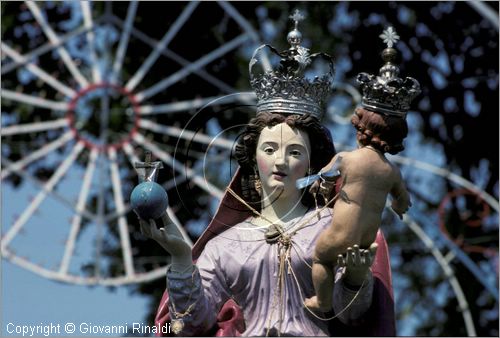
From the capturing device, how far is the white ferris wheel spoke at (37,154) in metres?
18.7

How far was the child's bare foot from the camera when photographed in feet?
34.0

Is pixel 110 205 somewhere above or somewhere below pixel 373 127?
above

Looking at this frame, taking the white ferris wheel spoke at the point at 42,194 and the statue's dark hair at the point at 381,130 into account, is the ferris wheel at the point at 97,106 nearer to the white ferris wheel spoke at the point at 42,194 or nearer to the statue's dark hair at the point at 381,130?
the white ferris wheel spoke at the point at 42,194

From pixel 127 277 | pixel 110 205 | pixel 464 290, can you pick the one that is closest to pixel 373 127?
pixel 127 277

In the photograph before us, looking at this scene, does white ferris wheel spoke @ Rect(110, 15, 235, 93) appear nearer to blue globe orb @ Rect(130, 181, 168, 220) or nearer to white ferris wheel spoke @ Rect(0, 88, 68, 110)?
white ferris wheel spoke @ Rect(0, 88, 68, 110)

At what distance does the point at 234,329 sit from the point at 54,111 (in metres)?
9.15

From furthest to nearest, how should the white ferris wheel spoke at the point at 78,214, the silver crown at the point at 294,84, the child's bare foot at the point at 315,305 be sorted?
1. the white ferris wheel spoke at the point at 78,214
2. the silver crown at the point at 294,84
3. the child's bare foot at the point at 315,305

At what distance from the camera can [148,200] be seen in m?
9.94

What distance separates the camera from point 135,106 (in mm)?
18594

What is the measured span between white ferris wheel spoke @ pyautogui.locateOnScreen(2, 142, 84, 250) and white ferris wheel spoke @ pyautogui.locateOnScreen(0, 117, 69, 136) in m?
0.22

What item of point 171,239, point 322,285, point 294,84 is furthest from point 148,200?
point 294,84

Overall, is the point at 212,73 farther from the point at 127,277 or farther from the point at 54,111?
the point at 127,277

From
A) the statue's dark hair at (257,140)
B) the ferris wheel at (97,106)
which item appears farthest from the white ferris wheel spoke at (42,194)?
the statue's dark hair at (257,140)

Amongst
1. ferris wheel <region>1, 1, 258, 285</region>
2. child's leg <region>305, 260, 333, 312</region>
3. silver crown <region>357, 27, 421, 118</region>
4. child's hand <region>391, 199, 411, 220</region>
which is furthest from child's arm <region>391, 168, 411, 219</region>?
ferris wheel <region>1, 1, 258, 285</region>
